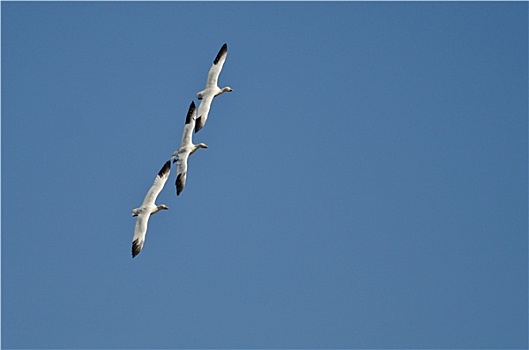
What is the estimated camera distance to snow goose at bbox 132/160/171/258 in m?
51.2

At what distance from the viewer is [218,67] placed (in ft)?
181

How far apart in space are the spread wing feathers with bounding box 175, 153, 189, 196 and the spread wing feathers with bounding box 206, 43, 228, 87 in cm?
361

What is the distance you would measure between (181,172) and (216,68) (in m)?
5.28

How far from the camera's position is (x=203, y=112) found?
5359 cm

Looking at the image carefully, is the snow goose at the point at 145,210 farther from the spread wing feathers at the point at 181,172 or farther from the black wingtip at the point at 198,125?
the black wingtip at the point at 198,125

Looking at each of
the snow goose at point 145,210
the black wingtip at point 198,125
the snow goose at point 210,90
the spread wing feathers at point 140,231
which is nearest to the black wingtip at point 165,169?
the snow goose at point 145,210

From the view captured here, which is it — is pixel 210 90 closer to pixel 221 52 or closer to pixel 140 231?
pixel 221 52

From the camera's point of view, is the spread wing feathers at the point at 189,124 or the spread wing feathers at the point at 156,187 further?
the spread wing feathers at the point at 189,124

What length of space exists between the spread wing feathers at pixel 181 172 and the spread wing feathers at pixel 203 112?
1281 millimetres

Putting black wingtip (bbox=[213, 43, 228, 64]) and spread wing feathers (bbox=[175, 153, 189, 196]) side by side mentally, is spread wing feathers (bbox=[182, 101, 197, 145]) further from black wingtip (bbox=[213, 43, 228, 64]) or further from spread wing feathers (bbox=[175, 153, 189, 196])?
black wingtip (bbox=[213, 43, 228, 64])

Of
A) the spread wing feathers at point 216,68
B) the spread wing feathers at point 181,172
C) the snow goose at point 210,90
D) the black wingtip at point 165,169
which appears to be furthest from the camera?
the spread wing feathers at point 216,68

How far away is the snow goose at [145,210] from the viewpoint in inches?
2014

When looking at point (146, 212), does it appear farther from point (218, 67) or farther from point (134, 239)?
point (218, 67)

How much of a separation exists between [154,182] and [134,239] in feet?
7.70
